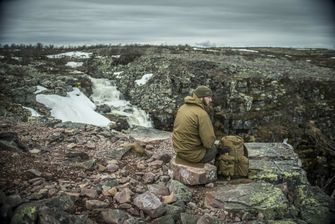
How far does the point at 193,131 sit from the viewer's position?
7.84 m

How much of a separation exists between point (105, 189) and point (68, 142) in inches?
152

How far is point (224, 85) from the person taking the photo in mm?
31969

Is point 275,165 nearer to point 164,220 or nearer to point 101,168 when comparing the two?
point 164,220

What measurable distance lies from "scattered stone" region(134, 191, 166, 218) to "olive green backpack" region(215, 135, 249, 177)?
2139 millimetres

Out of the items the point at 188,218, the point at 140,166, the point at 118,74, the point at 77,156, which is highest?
the point at 118,74

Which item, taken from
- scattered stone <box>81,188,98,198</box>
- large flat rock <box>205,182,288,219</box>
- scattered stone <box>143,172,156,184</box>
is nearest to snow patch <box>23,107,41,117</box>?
scattered stone <box>143,172,156,184</box>

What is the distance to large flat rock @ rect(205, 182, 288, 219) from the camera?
7.33 metres

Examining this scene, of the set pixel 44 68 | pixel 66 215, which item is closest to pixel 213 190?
pixel 66 215

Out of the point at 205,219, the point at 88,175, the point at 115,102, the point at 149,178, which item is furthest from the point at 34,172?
the point at 115,102

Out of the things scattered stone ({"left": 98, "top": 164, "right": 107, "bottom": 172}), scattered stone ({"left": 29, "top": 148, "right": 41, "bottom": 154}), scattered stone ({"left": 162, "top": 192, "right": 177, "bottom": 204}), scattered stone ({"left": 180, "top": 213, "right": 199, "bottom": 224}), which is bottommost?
scattered stone ({"left": 180, "top": 213, "right": 199, "bottom": 224})

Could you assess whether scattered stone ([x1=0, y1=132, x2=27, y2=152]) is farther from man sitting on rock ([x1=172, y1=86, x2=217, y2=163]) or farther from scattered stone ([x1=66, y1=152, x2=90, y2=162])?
man sitting on rock ([x1=172, y1=86, x2=217, y2=163])

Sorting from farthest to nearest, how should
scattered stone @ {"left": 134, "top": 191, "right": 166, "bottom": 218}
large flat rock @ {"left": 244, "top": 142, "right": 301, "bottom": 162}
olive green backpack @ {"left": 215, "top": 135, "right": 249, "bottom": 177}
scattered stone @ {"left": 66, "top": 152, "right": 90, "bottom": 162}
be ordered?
large flat rock @ {"left": 244, "top": 142, "right": 301, "bottom": 162} → scattered stone @ {"left": 66, "top": 152, "right": 90, "bottom": 162} → olive green backpack @ {"left": 215, "top": 135, "right": 249, "bottom": 177} → scattered stone @ {"left": 134, "top": 191, "right": 166, "bottom": 218}

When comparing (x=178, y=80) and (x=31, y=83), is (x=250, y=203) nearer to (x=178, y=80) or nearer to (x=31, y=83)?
(x=31, y=83)

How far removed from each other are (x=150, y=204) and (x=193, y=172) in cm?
148
